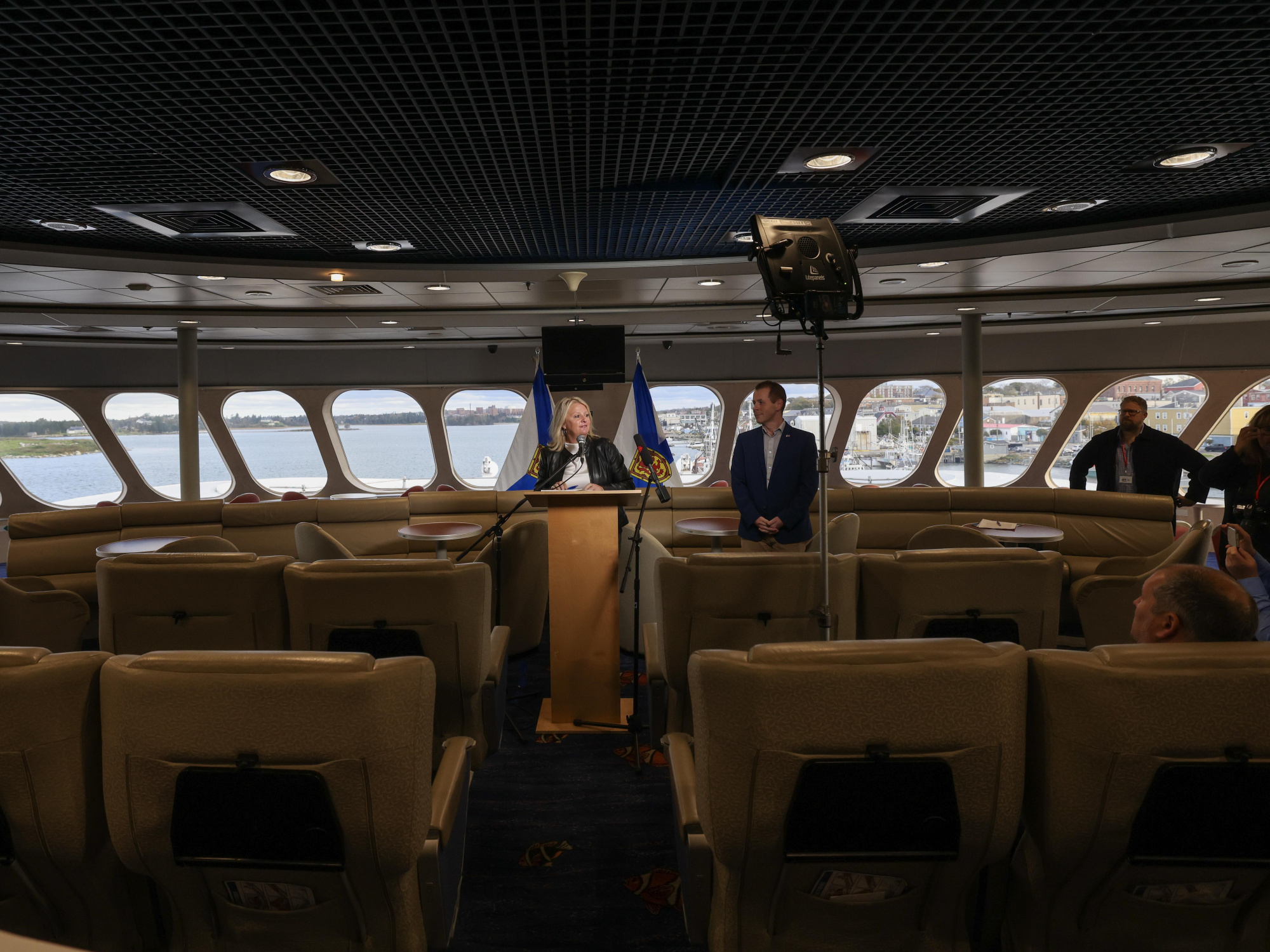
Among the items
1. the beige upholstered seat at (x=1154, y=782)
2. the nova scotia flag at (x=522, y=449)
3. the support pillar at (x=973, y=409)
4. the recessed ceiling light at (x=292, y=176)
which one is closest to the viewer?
the beige upholstered seat at (x=1154, y=782)

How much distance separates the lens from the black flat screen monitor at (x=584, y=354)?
8539mm

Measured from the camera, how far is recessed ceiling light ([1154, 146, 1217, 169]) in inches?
150

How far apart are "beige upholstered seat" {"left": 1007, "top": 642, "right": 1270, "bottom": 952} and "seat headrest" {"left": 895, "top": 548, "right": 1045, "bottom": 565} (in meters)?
1.21

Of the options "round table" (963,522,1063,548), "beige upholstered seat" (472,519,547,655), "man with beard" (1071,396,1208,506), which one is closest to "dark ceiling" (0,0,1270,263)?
"beige upholstered seat" (472,519,547,655)

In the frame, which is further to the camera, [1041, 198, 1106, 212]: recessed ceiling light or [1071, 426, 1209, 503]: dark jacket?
[1071, 426, 1209, 503]: dark jacket

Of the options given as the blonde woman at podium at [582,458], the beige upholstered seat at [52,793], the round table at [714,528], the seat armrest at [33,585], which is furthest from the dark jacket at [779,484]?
the seat armrest at [33,585]

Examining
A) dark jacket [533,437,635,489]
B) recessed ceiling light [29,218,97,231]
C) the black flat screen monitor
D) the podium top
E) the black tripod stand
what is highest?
recessed ceiling light [29,218,97,231]

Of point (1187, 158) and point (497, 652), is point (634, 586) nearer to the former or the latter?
point (497, 652)

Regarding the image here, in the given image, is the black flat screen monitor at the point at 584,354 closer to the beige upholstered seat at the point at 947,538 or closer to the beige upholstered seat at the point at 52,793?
the beige upholstered seat at the point at 947,538

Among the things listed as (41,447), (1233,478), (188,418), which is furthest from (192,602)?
(41,447)

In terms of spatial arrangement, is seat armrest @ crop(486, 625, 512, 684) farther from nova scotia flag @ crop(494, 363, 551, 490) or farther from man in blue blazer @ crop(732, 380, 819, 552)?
nova scotia flag @ crop(494, 363, 551, 490)

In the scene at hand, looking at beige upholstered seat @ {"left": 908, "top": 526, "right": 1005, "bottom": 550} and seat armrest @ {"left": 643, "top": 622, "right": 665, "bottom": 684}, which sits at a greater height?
beige upholstered seat @ {"left": 908, "top": 526, "right": 1005, "bottom": 550}

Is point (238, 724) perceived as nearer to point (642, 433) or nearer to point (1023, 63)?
point (1023, 63)

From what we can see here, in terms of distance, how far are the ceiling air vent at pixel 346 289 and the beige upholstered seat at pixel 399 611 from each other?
5041mm
